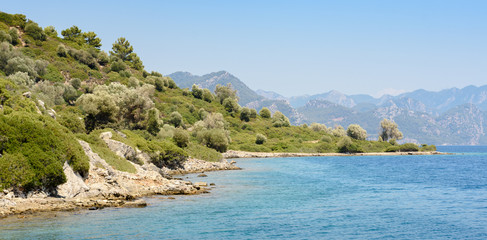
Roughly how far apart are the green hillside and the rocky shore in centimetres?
102

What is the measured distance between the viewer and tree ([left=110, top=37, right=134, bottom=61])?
18140cm

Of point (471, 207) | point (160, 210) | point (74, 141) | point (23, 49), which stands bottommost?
point (471, 207)

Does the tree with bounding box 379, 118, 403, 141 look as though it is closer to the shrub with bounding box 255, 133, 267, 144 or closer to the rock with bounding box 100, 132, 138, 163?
the shrub with bounding box 255, 133, 267, 144

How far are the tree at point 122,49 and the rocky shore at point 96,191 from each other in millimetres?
137944

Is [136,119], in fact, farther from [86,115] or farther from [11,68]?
[11,68]

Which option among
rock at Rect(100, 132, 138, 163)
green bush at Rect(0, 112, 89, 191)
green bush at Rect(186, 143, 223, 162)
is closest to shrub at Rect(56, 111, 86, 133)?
rock at Rect(100, 132, 138, 163)

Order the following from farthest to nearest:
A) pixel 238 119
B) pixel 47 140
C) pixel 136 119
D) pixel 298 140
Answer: pixel 238 119
pixel 298 140
pixel 136 119
pixel 47 140

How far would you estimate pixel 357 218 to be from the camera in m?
31.3

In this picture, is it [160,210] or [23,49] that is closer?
[160,210]

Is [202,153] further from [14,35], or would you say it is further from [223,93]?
[223,93]

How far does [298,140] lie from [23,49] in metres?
99.7

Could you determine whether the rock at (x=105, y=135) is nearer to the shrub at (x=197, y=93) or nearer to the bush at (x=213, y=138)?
the bush at (x=213, y=138)

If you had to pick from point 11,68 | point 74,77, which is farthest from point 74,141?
point 74,77

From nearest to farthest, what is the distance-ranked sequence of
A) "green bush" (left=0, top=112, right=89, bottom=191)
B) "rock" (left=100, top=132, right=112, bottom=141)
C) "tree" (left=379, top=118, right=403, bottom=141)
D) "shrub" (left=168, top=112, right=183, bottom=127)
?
"green bush" (left=0, top=112, right=89, bottom=191) → "rock" (left=100, top=132, right=112, bottom=141) → "shrub" (left=168, top=112, right=183, bottom=127) → "tree" (left=379, top=118, right=403, bottom=141)
